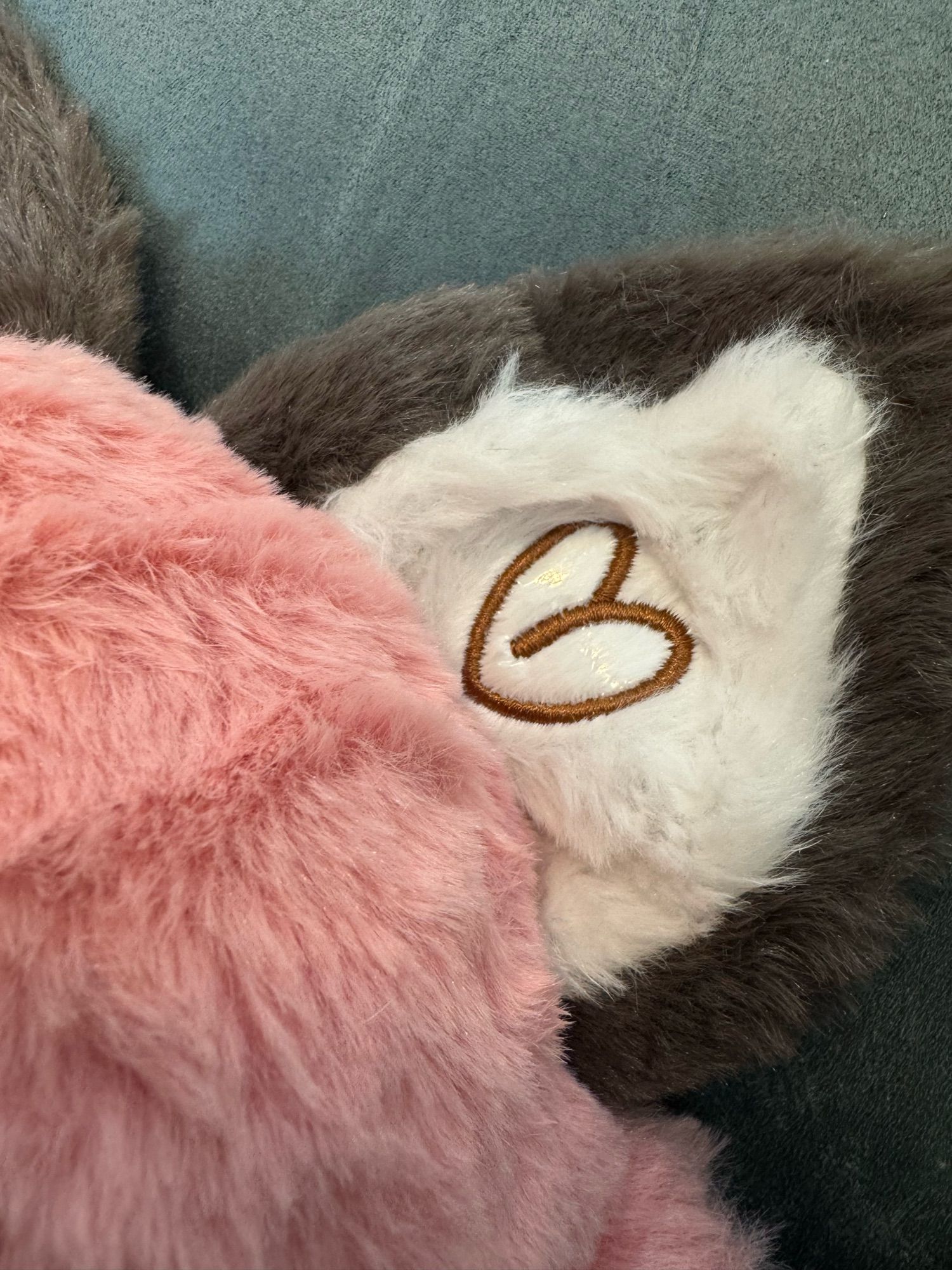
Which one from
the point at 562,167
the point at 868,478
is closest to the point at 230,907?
the point at 868,478

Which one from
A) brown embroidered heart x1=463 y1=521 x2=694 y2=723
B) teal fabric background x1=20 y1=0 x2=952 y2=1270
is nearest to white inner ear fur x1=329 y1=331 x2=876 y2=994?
brown embroidered heart x1=463 y1=521 x2=694 y2=723

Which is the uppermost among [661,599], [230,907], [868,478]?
[868,478]

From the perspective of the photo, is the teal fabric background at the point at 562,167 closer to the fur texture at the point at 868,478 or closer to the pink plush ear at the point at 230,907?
the fur texture at the point at 868,478

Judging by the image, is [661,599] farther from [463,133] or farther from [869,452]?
[463,133]

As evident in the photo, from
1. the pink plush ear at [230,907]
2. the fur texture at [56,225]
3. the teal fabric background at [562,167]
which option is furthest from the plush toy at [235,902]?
the teal fabric background at [562,167]

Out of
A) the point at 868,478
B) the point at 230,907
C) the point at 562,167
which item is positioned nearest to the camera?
the point at 230,907

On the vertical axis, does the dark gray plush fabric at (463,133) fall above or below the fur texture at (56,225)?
above

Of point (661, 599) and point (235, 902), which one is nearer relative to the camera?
point (235, 902)

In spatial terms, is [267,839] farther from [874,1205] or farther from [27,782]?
[874,1205]
